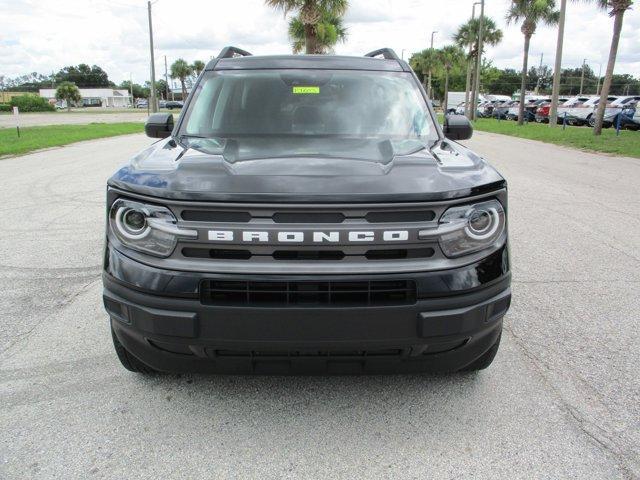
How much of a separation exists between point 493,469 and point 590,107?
112 ft

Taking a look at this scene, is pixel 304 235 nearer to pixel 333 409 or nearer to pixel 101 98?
pixel 333 409

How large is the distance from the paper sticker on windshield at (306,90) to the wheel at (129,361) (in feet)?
Result: 6.48

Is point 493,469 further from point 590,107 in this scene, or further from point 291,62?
point 590,107

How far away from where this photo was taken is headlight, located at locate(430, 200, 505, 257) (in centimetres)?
236

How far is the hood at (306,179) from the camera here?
229 centimetres

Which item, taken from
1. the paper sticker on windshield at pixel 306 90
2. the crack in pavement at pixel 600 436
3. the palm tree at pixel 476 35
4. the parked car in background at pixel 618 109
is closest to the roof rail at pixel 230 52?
the paper sticker on windshield at pixel 306 90

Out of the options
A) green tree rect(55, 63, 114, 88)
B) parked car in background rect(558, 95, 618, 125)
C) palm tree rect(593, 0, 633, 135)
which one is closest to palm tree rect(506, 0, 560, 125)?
parked car in background rect(558, 95, 618, 125)

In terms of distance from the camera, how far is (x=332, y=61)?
4062 mm

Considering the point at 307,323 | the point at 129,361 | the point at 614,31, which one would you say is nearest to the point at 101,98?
the point at 614,31

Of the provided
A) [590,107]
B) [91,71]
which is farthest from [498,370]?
[91,71]

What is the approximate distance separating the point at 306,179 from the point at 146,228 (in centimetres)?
71

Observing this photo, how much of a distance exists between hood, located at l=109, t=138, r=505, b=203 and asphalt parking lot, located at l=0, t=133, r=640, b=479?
113 centimetres

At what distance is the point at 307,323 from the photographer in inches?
90.0

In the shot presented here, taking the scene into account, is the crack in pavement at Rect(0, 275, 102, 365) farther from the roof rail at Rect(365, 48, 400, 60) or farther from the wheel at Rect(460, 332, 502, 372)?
the roof rail at Rect(365, 48, 400, 60)
